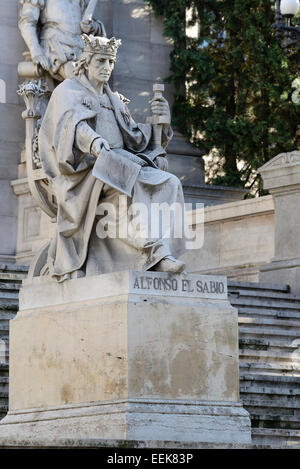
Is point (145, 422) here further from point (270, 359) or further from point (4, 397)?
point (270, 359)

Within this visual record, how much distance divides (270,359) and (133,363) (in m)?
4.26

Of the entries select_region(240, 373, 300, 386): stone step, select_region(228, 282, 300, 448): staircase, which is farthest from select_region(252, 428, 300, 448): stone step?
select_region(240, 373, 300, 386): stone step

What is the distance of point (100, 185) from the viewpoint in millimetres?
12875

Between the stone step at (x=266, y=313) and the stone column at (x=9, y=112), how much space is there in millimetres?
6749

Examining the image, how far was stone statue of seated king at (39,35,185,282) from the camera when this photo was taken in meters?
12.8

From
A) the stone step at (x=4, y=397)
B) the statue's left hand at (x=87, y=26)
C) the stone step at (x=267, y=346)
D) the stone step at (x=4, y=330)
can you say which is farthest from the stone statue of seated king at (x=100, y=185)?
the statue's left hand at (x=87, y=26)

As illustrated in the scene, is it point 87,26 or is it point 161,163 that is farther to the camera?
point 87,26

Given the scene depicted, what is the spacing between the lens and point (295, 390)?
15250 millimetres

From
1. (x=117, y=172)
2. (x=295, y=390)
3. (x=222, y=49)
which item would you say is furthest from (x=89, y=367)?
(x=222, y=49)

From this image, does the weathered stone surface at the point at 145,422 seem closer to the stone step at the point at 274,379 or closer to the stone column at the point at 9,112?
the stone step at the point at 274,379

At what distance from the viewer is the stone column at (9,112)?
79.0ft

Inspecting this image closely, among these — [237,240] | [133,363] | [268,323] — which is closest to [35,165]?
[268,323]
